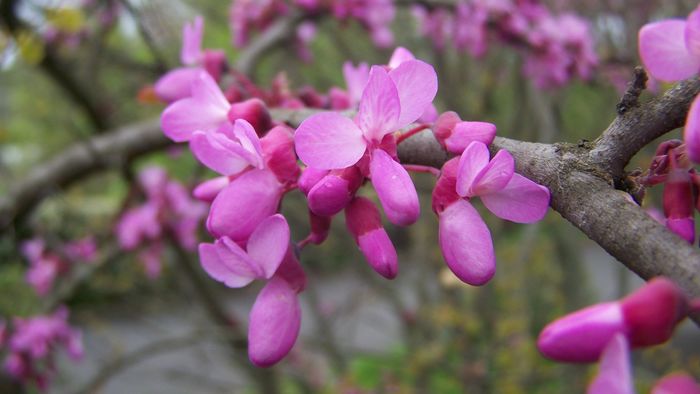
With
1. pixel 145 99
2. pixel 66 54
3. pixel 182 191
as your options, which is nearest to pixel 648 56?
pixel 145 99

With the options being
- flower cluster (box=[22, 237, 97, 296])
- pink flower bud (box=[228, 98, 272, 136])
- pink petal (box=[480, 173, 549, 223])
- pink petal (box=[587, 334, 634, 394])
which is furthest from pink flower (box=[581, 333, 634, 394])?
flower cluster (box=[22, 237, 97, 296])

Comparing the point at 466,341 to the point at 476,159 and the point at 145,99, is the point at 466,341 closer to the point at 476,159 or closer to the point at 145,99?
the point at 145,99

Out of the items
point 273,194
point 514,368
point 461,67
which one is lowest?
point 514,368

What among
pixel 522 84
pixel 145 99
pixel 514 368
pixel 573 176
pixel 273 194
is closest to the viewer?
pixel 573 176

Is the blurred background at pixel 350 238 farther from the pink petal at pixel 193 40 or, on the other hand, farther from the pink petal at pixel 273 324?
the pink petal at pixel 273 324

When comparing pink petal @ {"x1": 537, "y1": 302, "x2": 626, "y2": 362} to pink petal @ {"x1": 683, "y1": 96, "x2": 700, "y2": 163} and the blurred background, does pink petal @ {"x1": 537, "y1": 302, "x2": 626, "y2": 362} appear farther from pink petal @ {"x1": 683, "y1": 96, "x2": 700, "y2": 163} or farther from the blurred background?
the blurred background

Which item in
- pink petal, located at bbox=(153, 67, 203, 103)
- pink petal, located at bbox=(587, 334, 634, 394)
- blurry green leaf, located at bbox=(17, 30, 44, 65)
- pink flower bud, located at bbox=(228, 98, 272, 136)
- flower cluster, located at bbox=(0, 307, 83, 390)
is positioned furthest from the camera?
flower cluster, located at bbox=(0, 307, 83, 390)

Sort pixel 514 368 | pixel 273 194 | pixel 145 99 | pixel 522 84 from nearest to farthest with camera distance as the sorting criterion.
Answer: pixel 273 194 < pixel 145 99 < pixel 522 84 < pixel 514 368
